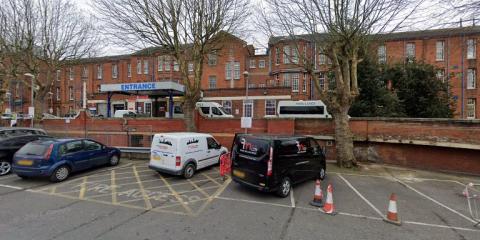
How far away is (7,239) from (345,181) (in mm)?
9431

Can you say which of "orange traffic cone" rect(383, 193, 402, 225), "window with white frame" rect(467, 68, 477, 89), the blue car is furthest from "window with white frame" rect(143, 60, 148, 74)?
"window with white frame" rect(467, 68, 477, 89)

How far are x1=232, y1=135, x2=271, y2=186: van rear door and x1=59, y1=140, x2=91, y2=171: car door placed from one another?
622 centimetres

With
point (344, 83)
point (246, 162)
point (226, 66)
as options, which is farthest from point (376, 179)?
point (226, 66)

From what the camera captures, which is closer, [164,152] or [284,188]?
[284,188]

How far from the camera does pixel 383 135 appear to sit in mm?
11664

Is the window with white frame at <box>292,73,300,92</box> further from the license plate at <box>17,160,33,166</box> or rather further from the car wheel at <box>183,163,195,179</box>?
the license plate at <box>17,160,33,166</box>

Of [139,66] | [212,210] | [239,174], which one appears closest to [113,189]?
[212,210]

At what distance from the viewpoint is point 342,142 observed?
11.0m

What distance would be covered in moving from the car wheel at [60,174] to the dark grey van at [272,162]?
6212 mm

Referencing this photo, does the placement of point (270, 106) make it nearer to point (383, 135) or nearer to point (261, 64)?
point (261, 64)

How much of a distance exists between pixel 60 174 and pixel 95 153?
65.9 inches

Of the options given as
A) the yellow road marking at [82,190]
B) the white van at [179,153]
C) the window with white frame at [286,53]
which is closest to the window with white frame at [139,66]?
the window with white frame at [286,53]

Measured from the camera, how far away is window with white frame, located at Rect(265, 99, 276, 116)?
25203 mm

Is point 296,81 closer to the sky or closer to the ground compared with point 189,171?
closer to the sky
